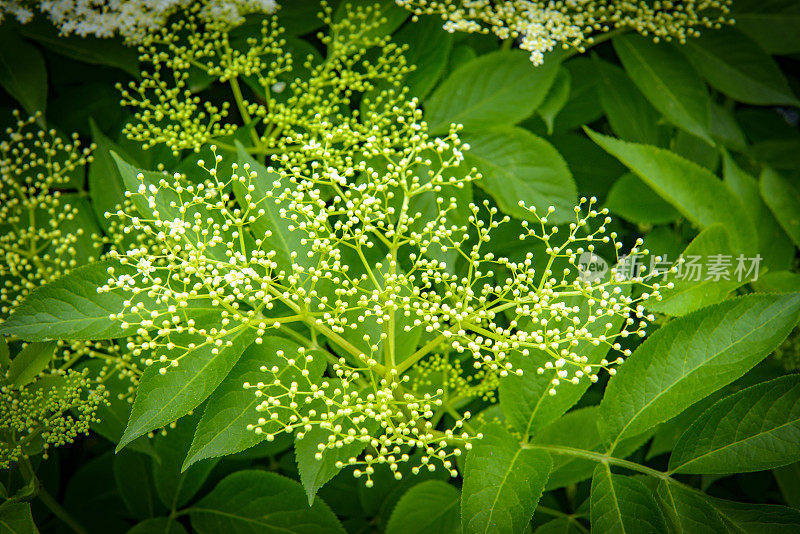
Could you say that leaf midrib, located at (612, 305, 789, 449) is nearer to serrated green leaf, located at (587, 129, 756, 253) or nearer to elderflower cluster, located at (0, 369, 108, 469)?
serrated green leaf, located at (587, 129, 756, 253)

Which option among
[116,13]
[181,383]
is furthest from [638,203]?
[116,13]

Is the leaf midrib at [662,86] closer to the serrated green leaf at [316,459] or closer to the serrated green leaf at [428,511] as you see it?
the serrated green leaf at [428,511]

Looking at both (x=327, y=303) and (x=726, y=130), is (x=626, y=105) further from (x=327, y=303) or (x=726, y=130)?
(x=327, y=303)

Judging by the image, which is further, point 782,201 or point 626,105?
point 626,105

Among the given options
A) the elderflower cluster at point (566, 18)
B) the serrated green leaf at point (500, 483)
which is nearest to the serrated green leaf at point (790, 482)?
the serrated green leaf at point (500, 483)

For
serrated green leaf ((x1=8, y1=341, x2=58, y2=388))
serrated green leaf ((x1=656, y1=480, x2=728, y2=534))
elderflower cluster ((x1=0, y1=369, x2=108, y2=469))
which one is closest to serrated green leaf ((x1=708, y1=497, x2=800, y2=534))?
serrated green leaf ((x1=656, y1=480, x2=728, y2=534))

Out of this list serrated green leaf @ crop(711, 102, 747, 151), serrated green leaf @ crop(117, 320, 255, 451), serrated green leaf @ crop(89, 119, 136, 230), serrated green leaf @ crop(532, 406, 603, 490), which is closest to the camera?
serrated green leaf @ crop(117, 320, 255, 451)

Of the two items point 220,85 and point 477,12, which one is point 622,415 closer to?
point 477,12
